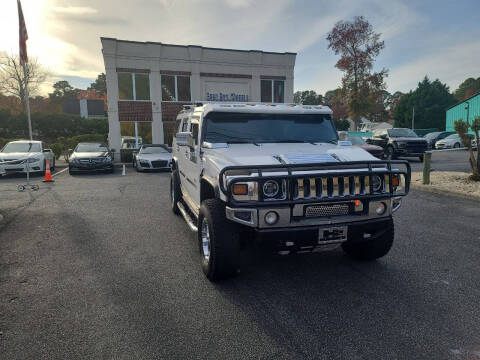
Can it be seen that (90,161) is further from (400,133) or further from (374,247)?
(400,133)

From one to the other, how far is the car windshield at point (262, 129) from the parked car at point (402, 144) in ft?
48.8

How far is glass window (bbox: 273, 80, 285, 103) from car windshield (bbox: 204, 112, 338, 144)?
891 inches

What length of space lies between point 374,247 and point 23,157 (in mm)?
14734

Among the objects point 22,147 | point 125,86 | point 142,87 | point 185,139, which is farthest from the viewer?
point 142,87

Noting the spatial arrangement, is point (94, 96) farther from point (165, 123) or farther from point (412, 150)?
point (412, 150)

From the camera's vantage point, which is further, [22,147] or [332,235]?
[22,147]

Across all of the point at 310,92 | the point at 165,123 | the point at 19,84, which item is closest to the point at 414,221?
the point at 165,123

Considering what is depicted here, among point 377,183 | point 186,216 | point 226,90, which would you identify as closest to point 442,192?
point 377,183

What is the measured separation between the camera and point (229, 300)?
3537mm

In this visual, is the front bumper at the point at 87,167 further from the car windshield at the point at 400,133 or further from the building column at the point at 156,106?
the car windshield at the point at 400,133

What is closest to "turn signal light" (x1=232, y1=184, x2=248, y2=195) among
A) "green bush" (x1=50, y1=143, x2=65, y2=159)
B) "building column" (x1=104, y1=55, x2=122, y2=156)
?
"building column" (x1=104, y1=55, x2=122, y2=156)

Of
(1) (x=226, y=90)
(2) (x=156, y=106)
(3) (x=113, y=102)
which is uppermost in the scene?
(1) (x=226, y=90)

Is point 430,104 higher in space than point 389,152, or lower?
higher

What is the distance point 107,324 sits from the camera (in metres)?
3.11
